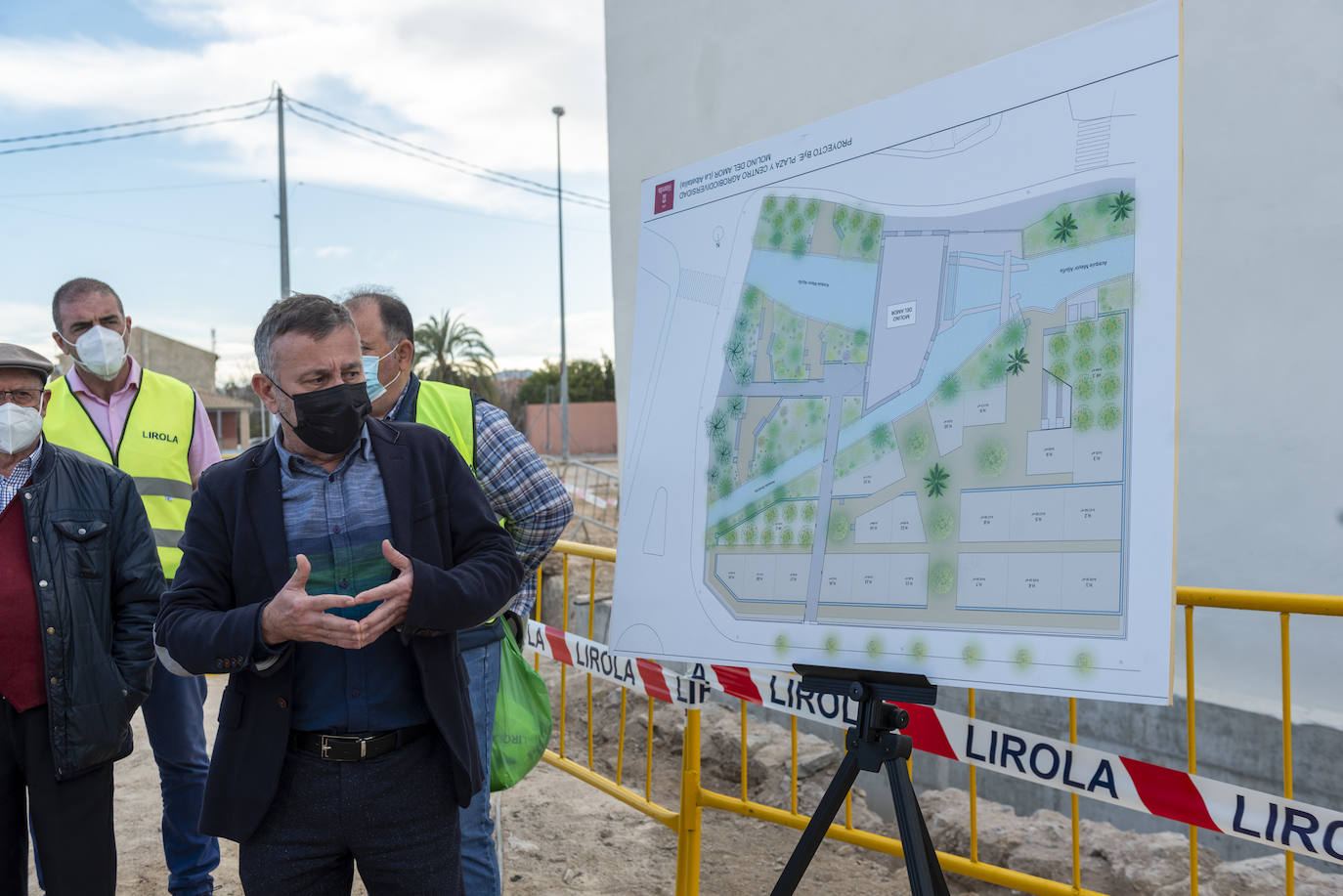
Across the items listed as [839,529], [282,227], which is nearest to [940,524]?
[839,529]

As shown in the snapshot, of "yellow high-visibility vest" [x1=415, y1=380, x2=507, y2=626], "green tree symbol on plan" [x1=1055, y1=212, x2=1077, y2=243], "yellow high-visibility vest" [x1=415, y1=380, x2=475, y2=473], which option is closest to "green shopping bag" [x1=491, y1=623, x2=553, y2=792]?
"yellow high-visibility vest" [x1=415, y1=380, x2=507, y2=626]

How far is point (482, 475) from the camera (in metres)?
2.83

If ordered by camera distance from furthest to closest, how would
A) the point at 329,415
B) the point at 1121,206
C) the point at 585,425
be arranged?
the point at 585,425 < the point at 329,415 < the point at 1121,206

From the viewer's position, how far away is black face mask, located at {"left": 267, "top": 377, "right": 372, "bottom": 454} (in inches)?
83.4

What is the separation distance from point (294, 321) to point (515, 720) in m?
1.44

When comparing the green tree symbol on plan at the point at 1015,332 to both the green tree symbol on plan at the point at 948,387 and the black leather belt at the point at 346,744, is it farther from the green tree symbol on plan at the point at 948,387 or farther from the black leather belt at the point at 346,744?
the black leather belt at the point at 346,744

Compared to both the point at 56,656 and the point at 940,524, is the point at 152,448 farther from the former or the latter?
the point at 940,524

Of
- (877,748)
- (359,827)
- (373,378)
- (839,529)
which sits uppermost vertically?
(373,378)

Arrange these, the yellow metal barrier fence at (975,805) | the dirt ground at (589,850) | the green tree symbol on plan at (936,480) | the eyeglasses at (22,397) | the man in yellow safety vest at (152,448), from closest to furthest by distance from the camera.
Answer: the green tree symbol on plan at (936,480), the yellow metal barrier fence at (975,805), the eyeglasses at (22,397), the man in yellow safety vest at (152,448), the dirt ground at (589,850)

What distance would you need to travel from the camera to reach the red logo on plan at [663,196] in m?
2.89

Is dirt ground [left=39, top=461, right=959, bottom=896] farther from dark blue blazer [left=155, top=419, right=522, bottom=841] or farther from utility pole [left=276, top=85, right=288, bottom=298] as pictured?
utility pole [left=276, top=85, right=288, bottom=298]

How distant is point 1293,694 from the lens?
4973 mm

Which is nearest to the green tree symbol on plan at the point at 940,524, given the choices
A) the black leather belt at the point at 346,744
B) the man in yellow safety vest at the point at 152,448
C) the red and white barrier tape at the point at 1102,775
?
the red and white barrier tape at the point at 1102,775

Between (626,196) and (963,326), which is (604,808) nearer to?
(963,326)
